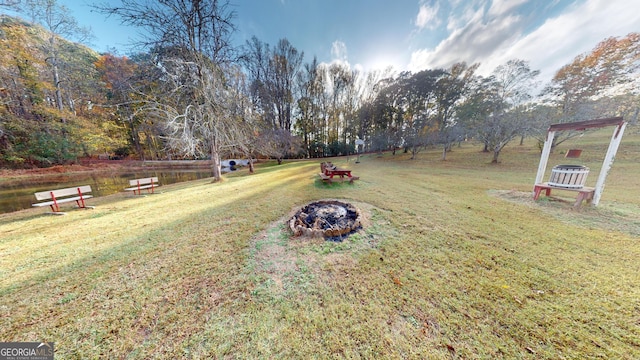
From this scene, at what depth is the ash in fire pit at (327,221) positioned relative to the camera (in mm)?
3537

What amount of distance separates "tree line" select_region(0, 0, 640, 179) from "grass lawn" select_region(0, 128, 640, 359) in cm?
524

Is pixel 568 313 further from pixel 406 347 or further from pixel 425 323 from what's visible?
pixel 406 347

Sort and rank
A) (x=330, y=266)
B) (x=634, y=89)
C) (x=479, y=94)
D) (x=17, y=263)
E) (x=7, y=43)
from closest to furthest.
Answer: (x=330, y=266) < (x=17, y=263) < (x=634, y=89) < (x=7, y=43) < (x=479, y=94)

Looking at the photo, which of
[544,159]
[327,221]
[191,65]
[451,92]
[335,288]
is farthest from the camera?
[451,92]

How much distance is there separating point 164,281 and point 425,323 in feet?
11.0

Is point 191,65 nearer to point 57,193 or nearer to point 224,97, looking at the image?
point 224,97

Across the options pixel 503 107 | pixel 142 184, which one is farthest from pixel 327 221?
pixel 503 107

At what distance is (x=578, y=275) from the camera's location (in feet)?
8.10

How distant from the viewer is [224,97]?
29.7ft

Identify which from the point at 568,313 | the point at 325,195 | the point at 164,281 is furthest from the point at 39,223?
the point at 568,313

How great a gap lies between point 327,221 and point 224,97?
8.69 metres

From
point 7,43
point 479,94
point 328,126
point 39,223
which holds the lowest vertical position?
point 39,223

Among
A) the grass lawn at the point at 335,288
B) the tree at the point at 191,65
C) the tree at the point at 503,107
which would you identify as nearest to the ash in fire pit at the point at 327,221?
the grass lawn at the point at 335,288

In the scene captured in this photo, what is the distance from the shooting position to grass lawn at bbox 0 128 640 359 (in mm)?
1731
